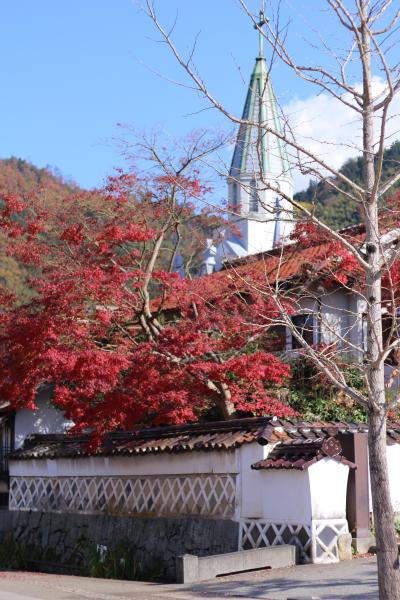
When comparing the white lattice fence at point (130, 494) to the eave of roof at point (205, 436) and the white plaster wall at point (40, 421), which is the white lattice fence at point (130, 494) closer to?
the eave of roof at point (205, 436)

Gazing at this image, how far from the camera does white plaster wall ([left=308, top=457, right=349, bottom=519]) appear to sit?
14.3 m

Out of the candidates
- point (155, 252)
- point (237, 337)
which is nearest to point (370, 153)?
point (237, 337)

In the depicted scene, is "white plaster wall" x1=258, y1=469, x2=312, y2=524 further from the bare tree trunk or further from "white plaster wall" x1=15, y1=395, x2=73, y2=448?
"white plaster wall" x1=15, y1=395, x2=73, y2=448

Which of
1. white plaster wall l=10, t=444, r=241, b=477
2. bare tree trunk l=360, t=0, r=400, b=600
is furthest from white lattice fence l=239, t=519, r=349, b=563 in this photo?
bare tree trunk l=360, t=0, r=400, b=600

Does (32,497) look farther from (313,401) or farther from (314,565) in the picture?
(314,565)

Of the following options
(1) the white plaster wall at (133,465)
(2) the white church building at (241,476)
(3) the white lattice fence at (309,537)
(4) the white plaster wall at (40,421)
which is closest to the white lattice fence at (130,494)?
(2) the white church building at (241,476)

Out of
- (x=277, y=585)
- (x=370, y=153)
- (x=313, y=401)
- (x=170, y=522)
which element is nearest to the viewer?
(x=370, y=153)

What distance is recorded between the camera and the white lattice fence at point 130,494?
16.3 m

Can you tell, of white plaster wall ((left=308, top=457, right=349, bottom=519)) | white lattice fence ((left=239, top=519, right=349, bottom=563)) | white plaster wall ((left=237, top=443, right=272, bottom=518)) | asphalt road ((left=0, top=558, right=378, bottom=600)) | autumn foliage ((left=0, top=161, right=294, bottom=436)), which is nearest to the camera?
asphalt road ((left=0, top=558, right=378, bottom=600))

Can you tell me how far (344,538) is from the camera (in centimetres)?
1428

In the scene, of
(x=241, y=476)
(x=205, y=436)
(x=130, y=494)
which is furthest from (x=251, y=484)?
(x=130, y=494)

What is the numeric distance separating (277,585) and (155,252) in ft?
31.1

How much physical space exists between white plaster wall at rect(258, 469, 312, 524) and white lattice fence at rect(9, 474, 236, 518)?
0.90m

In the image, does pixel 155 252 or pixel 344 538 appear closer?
pixel 344 538
